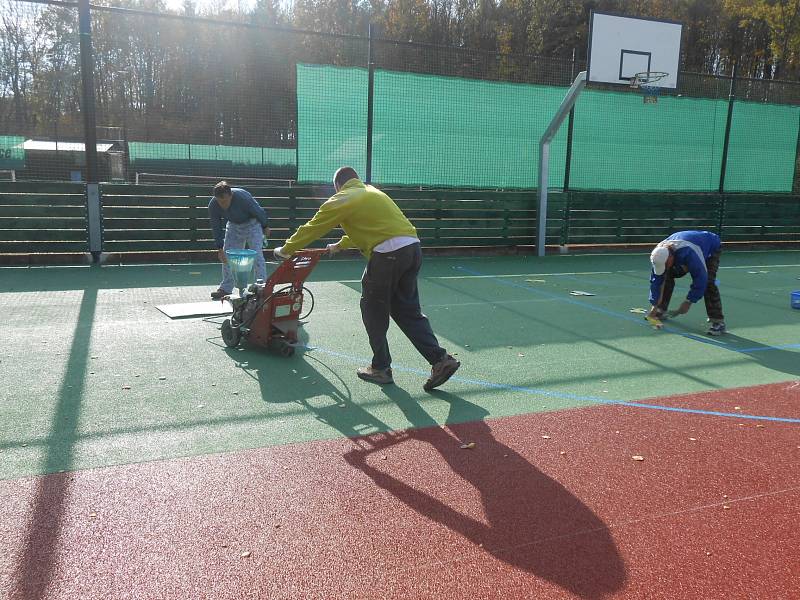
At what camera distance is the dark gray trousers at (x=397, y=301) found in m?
5.31

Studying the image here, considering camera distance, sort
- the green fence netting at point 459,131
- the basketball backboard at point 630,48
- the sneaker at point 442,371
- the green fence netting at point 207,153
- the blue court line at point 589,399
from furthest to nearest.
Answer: the green fence netting at point 207,153 < the green fence netting at point 459,131 < the basketball backboard at point 630,48 < the sneaker at point 442,371 < the blue court line at point 589,399

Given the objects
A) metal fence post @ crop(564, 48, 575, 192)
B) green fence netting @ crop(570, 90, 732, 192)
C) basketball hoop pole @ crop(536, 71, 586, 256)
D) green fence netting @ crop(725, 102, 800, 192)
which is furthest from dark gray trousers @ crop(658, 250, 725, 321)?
green fence netting @ crop(725, 102, 800, 192)

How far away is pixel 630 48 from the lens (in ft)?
44.9

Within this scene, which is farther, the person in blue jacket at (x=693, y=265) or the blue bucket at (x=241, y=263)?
the person in blue jacket at (x=693, y=265)

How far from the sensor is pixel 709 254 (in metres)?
7.68

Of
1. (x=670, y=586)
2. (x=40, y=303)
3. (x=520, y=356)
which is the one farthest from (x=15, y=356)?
(x=670, y=586)

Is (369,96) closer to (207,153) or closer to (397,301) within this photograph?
(207,153)

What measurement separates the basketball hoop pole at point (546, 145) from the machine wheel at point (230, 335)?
8.91 metres

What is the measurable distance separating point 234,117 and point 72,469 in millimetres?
14066

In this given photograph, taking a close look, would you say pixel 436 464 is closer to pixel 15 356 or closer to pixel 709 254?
pixel 15 356

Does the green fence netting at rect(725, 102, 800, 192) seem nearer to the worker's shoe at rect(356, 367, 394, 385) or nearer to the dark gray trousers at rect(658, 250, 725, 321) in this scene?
the dark gray trousers at rect(658, 250, 725, 321)

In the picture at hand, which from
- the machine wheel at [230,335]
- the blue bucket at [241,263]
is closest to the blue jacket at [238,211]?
the blue bucket at [241,263]

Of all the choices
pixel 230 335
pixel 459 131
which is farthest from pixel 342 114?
pixel 230 335

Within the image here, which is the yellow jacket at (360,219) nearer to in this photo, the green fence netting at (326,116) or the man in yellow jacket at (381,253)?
the man in yellow jacket at (381,253)
